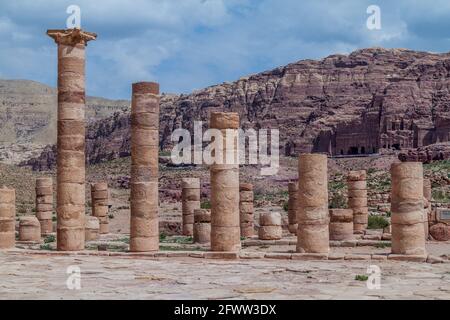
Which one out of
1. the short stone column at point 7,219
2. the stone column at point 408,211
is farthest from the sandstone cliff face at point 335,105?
the stone column at point 408,211

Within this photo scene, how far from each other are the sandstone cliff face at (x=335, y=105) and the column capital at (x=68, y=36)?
79874 mm

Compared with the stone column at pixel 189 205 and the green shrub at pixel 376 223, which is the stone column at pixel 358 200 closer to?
the green shrub at pixel 376 223

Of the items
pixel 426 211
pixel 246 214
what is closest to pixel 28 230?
pixel 246 214

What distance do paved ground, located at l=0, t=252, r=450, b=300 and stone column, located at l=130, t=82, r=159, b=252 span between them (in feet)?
4.13

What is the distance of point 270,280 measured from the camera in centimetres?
Answer: 1363

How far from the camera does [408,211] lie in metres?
17.6

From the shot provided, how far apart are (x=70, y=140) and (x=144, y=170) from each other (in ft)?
7.45

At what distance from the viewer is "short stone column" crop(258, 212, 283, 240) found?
2464 cm

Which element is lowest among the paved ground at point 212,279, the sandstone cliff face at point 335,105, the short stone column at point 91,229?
the paved ground at point 212,279

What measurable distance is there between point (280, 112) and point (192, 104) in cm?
1586

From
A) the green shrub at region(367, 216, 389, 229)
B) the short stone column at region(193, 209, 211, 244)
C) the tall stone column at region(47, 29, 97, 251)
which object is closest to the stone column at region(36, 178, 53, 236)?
the short stone column at region(193, 209, 211, 244)

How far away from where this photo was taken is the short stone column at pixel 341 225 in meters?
24.1

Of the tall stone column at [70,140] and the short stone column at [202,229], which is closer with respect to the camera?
the tall stone column at [70,140]

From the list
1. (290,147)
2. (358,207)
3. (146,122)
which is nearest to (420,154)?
(290,147)
